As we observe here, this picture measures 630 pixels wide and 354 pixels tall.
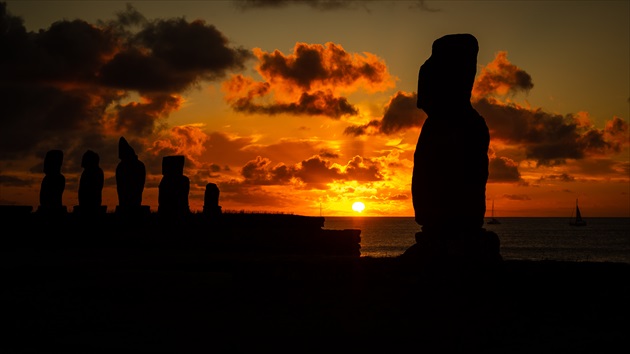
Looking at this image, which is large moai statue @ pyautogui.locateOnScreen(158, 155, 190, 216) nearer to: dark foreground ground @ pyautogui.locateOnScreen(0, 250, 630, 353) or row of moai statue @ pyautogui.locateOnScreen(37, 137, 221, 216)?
row of moai statue @ pyautogui.locateOnScreen(37, 137, 221, 216)

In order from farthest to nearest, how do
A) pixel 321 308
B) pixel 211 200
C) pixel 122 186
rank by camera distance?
pixel 211 200 < pixel 122 186 < pixel 321 308

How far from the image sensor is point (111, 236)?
2586 centimetres

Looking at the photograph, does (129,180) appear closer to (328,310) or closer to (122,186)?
(122,186)

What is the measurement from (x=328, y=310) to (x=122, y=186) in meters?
17.3

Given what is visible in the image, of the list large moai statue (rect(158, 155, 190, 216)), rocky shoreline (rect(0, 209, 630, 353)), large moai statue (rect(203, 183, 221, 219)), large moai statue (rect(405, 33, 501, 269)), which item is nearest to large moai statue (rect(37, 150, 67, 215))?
large moai statue (rect(158, 155, 190, 216))

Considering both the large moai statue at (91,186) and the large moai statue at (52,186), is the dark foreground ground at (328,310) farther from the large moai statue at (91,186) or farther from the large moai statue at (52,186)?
the large moai statue at (52,186)

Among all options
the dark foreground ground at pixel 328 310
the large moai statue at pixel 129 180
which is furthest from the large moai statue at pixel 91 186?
the dark foreground ground at pixel 328 310

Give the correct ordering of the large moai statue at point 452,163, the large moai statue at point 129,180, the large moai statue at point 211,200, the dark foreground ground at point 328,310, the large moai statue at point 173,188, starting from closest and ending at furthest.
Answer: the dark foreground ground at point 328,310
the large moai statue at point 452,163
the large moai statue at point 129,180
the large moai statue at point 173,188
the large moai statue at point 211,200

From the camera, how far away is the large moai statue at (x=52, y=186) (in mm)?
27109

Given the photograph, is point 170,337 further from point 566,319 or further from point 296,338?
point 566,319

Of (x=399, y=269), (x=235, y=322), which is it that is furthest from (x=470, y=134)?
(x=235, y=322)

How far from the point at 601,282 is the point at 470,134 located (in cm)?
375

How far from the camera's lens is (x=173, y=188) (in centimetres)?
2683

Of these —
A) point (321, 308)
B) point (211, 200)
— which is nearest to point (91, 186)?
point (211, 200)
